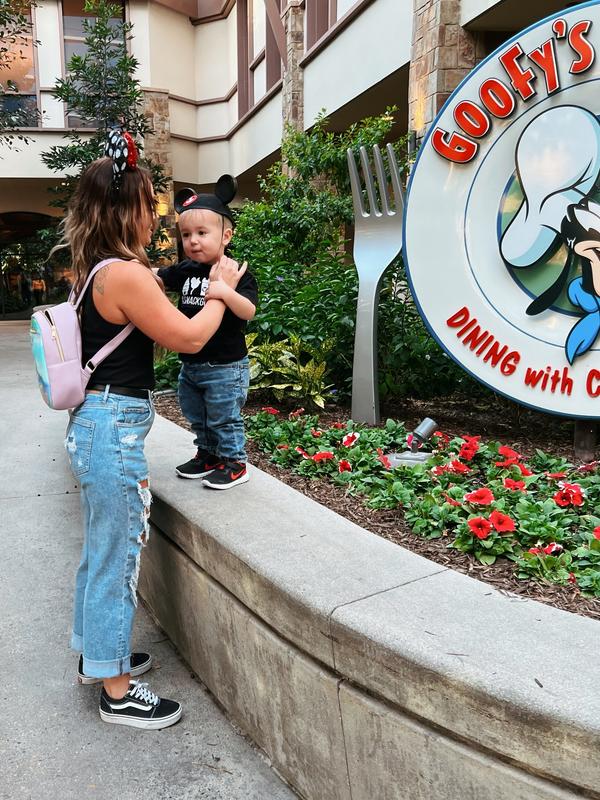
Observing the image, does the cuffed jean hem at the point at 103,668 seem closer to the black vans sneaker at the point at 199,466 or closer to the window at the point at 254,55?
the black vans sneaker at the point at 199,466

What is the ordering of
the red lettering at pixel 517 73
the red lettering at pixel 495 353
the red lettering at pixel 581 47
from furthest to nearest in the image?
the red lettering at pixel 495 353 < the red lettering at pixel 517 73 < the red lettering at pixel 581 47

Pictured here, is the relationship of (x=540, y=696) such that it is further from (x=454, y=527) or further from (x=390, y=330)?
(x=390, y=330)

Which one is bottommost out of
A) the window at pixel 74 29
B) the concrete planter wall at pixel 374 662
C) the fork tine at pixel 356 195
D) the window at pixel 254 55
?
the concrete planter wall at pixel 374 662

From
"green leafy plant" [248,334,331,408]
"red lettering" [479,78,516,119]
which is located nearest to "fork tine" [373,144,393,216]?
"red lettering" [479,78,516,119]

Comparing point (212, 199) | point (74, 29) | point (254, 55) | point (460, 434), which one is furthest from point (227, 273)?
point (74, 29)

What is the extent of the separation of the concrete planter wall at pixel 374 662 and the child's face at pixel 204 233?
0.97 meters

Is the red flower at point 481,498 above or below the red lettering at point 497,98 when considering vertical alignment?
below

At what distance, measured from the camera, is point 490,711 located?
135cm

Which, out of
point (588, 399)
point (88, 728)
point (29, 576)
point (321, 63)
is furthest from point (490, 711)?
point (321, 63)

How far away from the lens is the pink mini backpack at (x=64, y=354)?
2039 mm

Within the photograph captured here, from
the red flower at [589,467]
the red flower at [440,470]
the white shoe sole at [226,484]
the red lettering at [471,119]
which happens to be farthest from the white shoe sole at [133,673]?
the red lettering at [471,119]

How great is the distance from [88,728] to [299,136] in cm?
640

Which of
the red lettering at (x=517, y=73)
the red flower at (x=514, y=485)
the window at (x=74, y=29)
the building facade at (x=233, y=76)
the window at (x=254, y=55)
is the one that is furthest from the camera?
the window at (x=74, y=29)

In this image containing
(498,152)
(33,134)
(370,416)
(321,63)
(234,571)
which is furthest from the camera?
(33,134)
